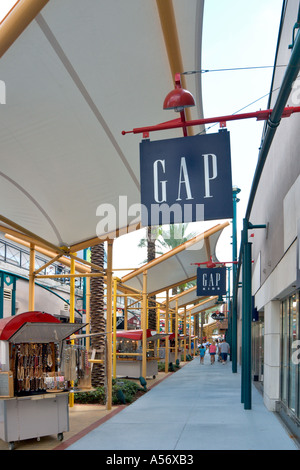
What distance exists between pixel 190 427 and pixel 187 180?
21.0ft

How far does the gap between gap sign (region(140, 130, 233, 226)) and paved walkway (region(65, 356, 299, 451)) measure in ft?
14.8

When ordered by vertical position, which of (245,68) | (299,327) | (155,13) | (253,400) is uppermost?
(155,13)

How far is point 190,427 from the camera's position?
10.7 meters

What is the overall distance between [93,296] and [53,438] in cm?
786

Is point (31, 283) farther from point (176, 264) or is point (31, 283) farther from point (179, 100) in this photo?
point (176, 264)

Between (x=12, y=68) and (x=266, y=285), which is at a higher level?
(x=12, y=68)

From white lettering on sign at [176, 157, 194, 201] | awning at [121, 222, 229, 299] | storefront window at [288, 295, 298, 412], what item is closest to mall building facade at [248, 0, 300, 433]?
storefront window at [288, 295, 298, 412]

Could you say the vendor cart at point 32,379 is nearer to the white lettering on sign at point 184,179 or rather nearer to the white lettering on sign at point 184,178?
the white lettering on sign at point 184,179

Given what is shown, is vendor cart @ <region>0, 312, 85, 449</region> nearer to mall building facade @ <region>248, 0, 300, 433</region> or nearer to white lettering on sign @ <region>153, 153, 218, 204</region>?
white lettering on sign @ <region>153, 153, 218, 204</region>

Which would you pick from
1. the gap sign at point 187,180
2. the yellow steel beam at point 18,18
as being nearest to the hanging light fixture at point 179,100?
the gap sign at point 187,180
